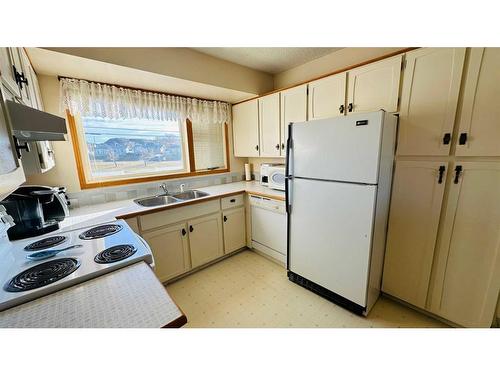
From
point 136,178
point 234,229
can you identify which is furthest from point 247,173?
point 136,178

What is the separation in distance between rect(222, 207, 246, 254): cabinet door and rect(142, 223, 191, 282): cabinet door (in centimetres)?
51

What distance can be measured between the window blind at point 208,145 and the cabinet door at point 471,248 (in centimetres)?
254

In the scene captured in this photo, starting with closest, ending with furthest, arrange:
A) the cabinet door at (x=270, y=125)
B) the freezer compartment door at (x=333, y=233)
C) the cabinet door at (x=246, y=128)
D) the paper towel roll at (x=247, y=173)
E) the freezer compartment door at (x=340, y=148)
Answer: the freezer compartment door at (x=340, y=148) → the freezer compartment door at (x=333, y=233) → the cabinet door at (x=270, y=125) → the cabinet door at (x=246, y=128) → the paper towel roll at (x=247, y=173)

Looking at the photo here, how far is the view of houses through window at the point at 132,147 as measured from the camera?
2.10 metres

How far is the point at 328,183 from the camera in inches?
65.3

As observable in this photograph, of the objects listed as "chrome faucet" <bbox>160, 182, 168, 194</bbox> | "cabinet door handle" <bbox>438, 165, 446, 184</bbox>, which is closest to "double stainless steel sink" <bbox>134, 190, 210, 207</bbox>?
"chrome faucet" <bbox>160, 182, 168, 194</bbox>

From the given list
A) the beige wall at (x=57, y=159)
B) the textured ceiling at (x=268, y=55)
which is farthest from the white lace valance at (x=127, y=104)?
the textured ceiling at (x=268, y=55)

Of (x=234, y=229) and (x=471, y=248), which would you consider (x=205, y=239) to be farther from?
(x=471, y=248)

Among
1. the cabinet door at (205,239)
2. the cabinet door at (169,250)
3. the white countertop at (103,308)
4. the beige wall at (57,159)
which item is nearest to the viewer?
the white countertop at (103,308)

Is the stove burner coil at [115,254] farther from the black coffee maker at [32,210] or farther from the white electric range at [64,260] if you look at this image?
the black coffee maker at [32,210]

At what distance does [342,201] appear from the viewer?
1.60 meters

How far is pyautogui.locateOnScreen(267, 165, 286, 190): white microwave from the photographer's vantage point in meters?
2.35

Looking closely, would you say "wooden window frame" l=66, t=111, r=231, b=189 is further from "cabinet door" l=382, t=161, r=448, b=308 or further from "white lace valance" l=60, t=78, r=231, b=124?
"cabinet door" l=382, t=161, r=448, b=308
